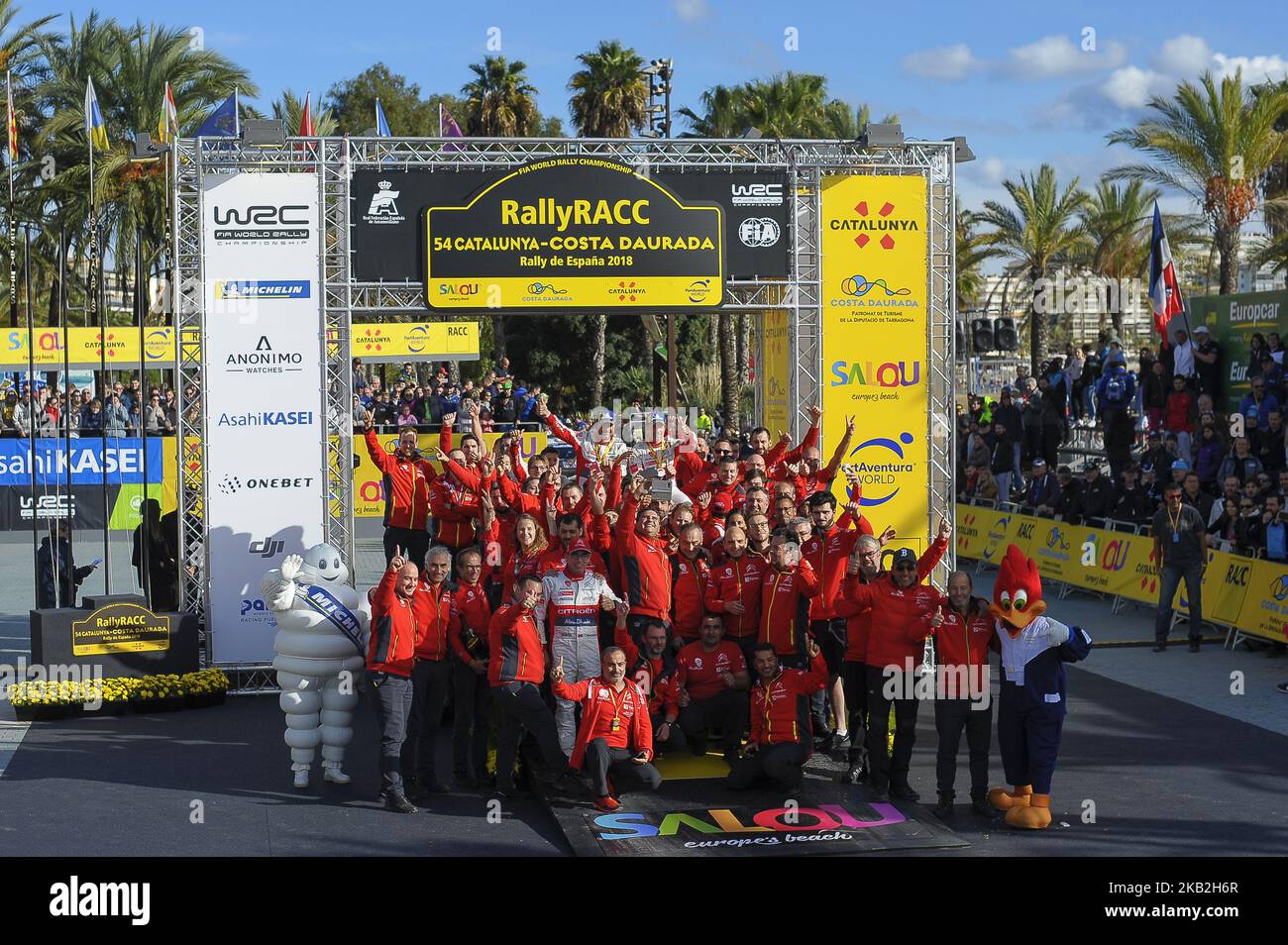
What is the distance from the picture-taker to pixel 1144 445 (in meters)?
23.9

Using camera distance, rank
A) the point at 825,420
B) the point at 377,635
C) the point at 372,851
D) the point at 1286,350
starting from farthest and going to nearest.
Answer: the point at 1286,350 < the point at 825,420 < the point at 377,635 < the point at 372,851

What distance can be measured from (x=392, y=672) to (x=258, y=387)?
451 cm

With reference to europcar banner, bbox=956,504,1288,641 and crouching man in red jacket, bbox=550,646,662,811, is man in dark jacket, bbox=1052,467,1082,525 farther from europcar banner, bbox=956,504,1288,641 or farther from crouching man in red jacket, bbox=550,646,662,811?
crouching man in red jacket, bbox=550,646,662,811

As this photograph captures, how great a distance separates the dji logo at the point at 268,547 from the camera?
531 inches

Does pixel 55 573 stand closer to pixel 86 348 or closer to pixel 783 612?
pixel 783 612

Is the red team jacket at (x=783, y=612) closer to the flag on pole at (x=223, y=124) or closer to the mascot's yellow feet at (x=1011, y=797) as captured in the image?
the mascot's yellow feet at (x=1011, y=797)

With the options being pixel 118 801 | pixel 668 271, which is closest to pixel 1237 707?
pixel 668 271

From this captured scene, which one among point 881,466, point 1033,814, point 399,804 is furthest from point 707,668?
point 881,466

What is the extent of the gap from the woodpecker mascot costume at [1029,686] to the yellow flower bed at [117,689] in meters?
7.33

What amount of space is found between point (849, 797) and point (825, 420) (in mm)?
5112

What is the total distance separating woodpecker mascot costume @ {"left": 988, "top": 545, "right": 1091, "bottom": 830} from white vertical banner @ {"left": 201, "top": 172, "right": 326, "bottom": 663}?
6810 millimetres

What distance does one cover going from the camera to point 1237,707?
12.7 meters
